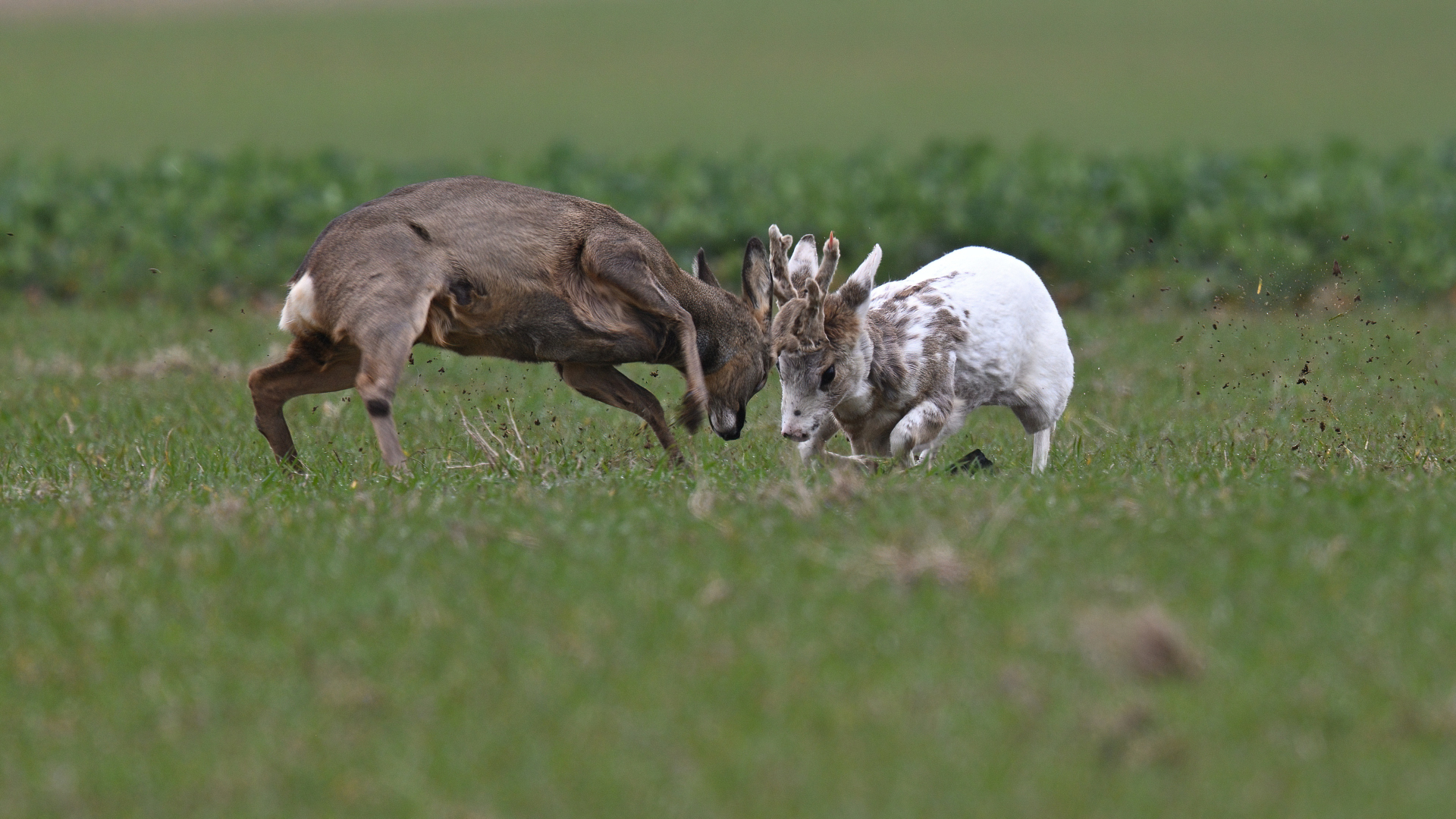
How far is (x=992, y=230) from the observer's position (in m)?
19.0

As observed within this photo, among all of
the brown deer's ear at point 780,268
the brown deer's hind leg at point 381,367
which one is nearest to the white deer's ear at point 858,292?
the brown deer's ear at point 780,268

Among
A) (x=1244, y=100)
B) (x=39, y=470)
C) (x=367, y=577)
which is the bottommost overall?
(x=1244, y=100)

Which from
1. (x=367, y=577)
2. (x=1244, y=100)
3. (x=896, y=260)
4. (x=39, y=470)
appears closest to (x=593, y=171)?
(x=896, y=260)

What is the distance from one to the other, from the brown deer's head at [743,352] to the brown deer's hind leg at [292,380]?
6.06ft

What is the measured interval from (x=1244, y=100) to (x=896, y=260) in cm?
3341

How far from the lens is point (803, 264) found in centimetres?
884

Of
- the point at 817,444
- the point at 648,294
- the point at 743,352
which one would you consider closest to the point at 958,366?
the point at 817,444

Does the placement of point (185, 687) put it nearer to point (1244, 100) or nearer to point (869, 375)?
point (869, 375)

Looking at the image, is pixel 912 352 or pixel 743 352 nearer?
pixel 912 352

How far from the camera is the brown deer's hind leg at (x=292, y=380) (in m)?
8.71

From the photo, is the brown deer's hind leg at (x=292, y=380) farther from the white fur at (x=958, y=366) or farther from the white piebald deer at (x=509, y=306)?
the white fur at (x=958, y=366)

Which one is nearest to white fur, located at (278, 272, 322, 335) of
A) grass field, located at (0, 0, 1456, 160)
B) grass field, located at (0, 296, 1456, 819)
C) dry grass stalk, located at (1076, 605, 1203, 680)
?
grass field, located at (0, 296, 1456, 819)

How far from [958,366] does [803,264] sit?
0.96m

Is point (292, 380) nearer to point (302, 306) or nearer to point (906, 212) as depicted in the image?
point (302, 306)
